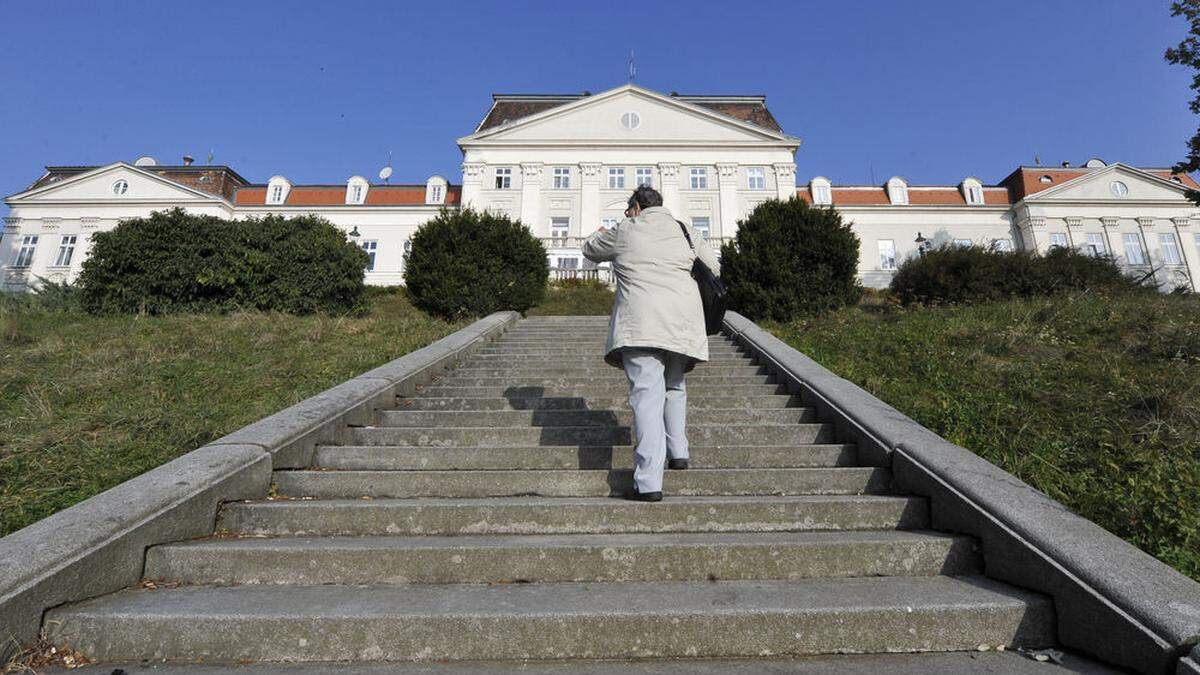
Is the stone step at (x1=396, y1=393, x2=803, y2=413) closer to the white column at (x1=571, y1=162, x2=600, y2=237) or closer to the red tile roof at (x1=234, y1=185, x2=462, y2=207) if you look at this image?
the white column at (x1=571, y1=162, x2=600, y2=237)

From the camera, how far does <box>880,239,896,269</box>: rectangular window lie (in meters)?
35.7

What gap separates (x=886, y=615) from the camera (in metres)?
2.21

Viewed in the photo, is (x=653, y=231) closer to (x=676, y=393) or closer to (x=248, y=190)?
(x=676, y=393)

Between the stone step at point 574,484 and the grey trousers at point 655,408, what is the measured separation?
237 millimetres

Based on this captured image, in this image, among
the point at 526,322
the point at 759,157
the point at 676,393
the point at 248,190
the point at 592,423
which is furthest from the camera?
the point at 248,190

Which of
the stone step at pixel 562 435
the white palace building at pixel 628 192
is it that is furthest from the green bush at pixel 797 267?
the white palace building at pixel 628 192

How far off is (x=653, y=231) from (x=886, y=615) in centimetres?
244

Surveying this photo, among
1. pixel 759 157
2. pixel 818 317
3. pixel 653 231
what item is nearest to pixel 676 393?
pixel 653 231

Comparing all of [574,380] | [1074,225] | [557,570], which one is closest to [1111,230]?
[1074,225]

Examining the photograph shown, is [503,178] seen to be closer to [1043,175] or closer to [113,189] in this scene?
[113,189]

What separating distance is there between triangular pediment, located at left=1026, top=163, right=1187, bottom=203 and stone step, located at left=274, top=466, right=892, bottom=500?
138ft

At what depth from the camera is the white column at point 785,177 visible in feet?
111

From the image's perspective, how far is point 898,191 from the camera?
3706cm

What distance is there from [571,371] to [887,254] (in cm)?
3526
